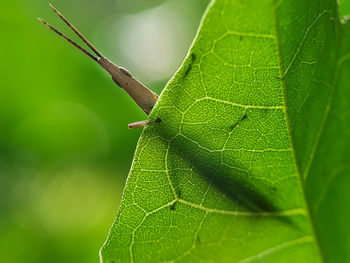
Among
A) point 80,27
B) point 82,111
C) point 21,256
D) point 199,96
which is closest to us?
point 199,96

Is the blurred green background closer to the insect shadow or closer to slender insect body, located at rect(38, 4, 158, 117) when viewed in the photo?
slender insect body, located at rect(38, 4, 158, 117)

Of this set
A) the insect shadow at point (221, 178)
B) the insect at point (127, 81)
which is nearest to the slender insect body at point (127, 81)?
the insect at point (127, 81)

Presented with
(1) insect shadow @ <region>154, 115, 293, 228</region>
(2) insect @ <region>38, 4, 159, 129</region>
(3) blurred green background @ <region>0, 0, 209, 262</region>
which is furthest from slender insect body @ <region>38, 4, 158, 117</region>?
(3) blurred green background @ <region>0, 0, 209, 262</region>

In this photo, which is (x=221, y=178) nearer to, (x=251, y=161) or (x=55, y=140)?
(x=251, y=161)

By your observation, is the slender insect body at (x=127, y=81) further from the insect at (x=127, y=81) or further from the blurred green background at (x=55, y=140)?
the blurred green background at (x=55, y=140)

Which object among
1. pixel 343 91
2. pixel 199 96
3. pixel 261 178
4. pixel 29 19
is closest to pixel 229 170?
pixel 261 178

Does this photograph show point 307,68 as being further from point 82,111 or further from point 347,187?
point 82,111
